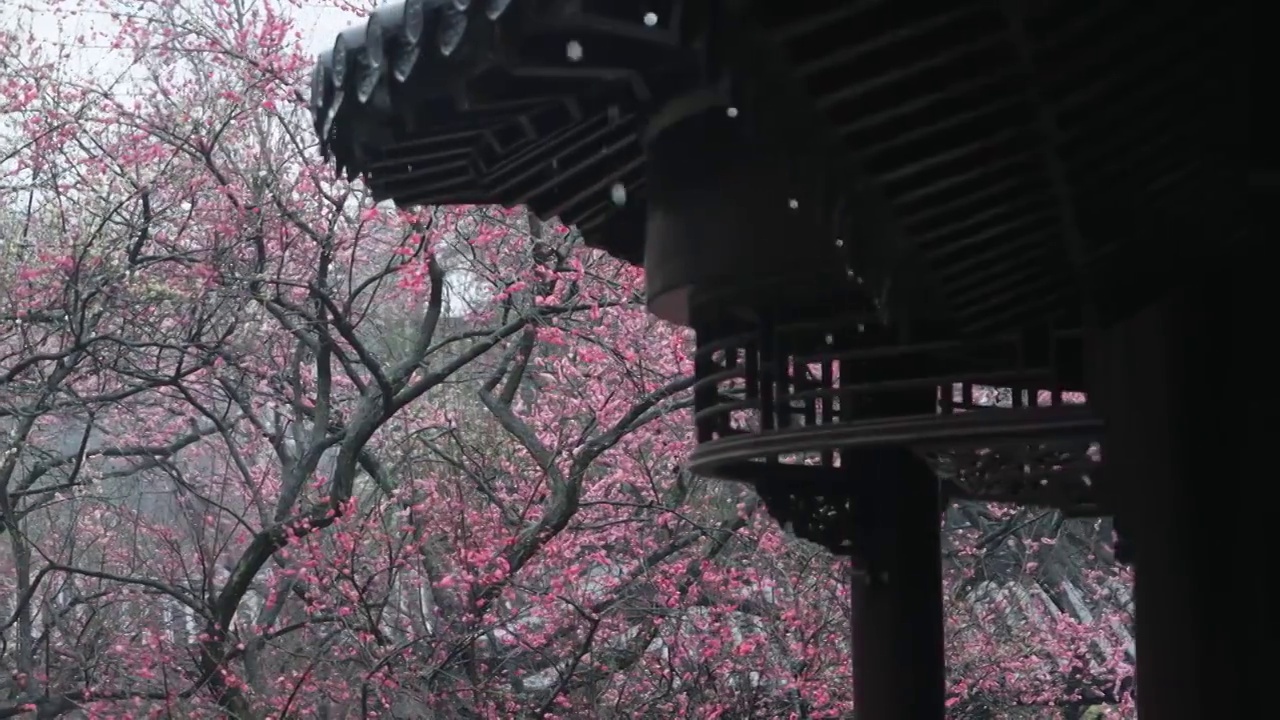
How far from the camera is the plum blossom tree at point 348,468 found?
10180 millimetres

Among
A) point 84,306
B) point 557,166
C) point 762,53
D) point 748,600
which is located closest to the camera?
point 762,53

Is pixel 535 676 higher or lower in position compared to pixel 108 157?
lower

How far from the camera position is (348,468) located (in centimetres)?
1041

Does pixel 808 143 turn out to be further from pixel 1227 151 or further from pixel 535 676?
pixel 535 676

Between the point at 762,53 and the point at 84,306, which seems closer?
the point at 762,53

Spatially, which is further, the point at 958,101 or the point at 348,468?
the point at 348,468

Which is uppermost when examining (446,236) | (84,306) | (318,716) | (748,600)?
(446,236)

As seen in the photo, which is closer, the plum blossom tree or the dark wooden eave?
the dark wooden eave

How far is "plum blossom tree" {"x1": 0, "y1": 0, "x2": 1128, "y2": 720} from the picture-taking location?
1018cm

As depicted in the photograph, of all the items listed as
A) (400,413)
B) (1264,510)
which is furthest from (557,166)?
(400,413)

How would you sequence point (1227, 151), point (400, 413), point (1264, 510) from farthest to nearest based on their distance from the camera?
point (400, 413) < point (1264, 510) < point (1227, 151)

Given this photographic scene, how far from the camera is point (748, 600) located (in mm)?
12031

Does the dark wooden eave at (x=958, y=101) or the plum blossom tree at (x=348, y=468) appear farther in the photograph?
the plum blossom tree at (x=348, y=468)

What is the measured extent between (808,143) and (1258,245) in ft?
3.23
